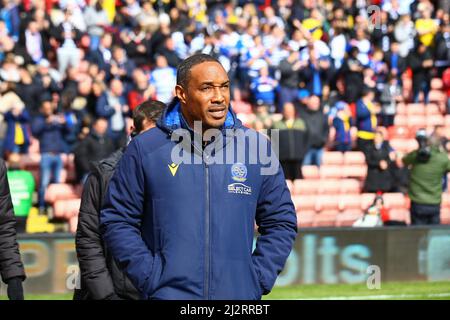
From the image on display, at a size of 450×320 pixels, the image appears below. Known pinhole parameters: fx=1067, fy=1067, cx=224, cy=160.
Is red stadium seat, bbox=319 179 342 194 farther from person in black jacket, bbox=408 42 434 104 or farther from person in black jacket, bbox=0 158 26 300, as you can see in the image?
person in black jacket, bbox=0 158 26 300

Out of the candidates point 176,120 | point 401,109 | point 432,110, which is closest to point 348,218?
point 401,109

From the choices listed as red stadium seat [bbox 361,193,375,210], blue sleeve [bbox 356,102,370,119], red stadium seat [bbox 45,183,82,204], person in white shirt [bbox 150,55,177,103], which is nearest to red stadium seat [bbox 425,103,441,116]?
blue sleeve [bbox 356,102,370,119]

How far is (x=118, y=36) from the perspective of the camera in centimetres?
1870

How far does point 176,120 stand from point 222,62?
515 inches

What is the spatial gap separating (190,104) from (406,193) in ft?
42.7

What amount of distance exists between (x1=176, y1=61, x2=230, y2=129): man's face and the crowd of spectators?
11.0 meters

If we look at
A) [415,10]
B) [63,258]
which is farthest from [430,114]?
[63,258]

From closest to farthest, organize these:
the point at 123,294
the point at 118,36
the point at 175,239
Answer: the point at 175,239 → the point at 123,294 → the point at 118,36

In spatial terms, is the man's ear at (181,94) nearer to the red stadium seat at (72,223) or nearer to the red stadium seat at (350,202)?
the red stadium seat at (72,223)

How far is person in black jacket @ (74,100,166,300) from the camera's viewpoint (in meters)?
5.88

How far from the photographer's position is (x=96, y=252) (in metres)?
5.91

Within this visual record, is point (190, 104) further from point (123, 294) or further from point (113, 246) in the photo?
point (123, 294)

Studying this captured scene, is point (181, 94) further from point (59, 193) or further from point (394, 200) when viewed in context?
point (394, 200)

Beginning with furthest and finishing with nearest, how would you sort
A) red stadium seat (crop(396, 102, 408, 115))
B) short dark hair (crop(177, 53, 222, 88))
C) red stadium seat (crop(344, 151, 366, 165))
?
red stadium seat (crop(396, 102, 408, 115)) < red stadium seat (crop(344, 151, 366, 165)) < short dark hair (crop(177, 53, 222, 88))
